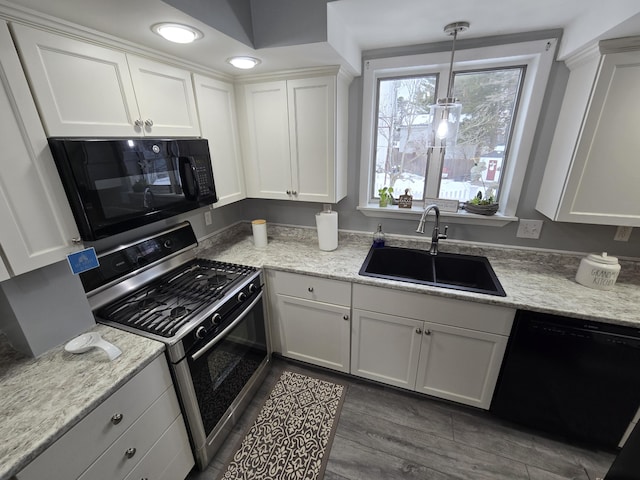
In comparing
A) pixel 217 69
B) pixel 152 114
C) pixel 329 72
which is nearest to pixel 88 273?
pixel 152 114

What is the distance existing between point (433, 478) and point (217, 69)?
2628 millimetres

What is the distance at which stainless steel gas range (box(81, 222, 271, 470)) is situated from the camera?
128cm

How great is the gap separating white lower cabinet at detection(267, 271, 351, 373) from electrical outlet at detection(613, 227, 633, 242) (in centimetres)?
163

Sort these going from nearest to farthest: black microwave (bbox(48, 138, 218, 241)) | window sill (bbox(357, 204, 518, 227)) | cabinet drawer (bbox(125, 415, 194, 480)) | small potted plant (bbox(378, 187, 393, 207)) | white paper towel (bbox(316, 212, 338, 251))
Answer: black microwave (bbox(48, 138, 218, 241)) < cabinet drawer (bbox(125, 415, 194, 480)) < window sill (bbox(357, 204, 518, 227)) < white paper towel (bbox(316, 212, 338, 251)) < small potted plant (bbox(378, 187, 393, 207))

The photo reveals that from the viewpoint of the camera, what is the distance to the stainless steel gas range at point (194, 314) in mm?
1284

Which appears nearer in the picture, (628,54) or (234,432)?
(628,54)

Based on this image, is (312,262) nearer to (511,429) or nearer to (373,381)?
(373,381)

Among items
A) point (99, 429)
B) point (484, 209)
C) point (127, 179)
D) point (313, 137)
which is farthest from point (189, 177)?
point (484, 209)

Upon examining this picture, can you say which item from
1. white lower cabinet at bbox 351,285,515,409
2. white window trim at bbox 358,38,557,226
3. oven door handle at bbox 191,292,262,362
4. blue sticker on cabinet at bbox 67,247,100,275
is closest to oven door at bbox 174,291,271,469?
oven door handle at bbox 191,292,262,362

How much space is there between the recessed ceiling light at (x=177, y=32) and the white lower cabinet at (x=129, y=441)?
137cm

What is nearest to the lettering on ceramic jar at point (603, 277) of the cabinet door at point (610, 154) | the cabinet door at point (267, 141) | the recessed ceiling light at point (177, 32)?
the cabinet door at point (610, 154)

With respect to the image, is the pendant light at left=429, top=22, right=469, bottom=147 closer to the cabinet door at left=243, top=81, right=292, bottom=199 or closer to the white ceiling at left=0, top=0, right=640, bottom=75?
the white ceiling at left=0, top=0, right=640, bottom=75

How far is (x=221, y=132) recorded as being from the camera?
5.92 ft

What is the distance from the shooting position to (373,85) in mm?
1855
